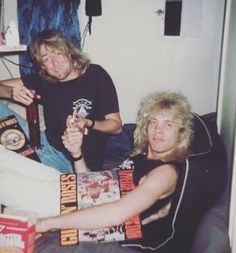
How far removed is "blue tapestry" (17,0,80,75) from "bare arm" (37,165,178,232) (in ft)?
4.04

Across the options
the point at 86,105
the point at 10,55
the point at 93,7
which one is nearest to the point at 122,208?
the point at 86,105

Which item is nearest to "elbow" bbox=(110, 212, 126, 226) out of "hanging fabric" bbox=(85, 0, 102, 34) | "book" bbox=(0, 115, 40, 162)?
"book" bbox=(0, 115, 40, 162)

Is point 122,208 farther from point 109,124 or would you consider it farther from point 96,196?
point 109,124

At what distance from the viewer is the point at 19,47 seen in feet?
5.62

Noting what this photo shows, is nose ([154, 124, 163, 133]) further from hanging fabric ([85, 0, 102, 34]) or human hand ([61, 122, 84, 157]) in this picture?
hanging fabric ([85, 0, 102, 34])

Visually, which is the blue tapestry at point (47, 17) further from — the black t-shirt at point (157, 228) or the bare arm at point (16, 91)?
the black t-shirt at point (157, 228)

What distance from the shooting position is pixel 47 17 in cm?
202

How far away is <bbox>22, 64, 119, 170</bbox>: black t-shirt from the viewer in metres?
1.70

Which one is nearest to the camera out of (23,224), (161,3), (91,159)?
(23,224)

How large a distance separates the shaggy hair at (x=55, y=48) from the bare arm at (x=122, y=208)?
883 mm

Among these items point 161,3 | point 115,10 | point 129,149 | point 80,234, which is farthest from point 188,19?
point 80,234

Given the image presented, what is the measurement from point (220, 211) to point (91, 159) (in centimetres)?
78

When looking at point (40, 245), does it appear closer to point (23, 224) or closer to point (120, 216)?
point (23, 224)

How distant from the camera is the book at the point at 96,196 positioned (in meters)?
1.07
